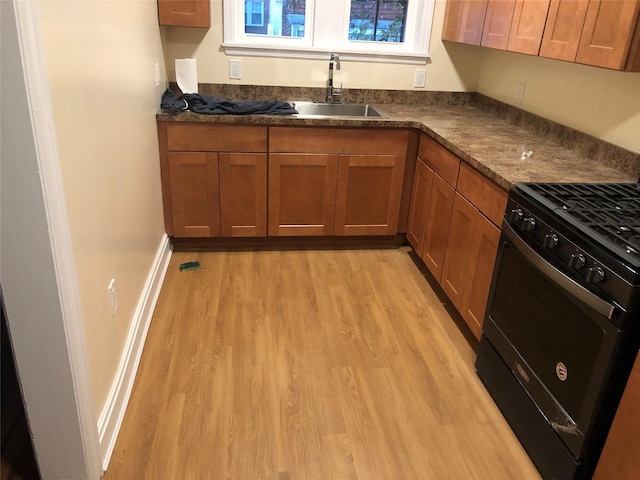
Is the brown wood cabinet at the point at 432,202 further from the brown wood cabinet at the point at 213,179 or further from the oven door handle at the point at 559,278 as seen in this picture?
the brown wood cabinet at the point at 213,179

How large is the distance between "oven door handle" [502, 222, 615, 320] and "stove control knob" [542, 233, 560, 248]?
0.05 meters

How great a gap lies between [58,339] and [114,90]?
98 centimetres

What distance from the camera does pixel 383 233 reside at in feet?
10.9

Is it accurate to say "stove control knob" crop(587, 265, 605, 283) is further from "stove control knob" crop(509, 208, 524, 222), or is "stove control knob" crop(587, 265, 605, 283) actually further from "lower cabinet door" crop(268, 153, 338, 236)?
"lower cabinet door" crop(268, 153, 338, 236)

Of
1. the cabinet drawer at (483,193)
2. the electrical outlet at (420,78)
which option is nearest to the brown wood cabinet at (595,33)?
the cabinet drawer at (483,193)

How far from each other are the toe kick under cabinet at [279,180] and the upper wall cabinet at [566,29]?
0.75 m

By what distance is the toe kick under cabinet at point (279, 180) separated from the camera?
2982 millimetres

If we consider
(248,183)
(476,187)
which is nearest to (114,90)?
(248,183)

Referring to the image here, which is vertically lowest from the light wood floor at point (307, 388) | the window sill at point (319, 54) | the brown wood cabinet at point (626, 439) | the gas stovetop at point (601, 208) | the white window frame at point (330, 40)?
the light wood floor at point (307, 388)

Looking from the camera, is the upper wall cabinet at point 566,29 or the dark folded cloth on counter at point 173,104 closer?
the upper wall cabinet at point 566,29

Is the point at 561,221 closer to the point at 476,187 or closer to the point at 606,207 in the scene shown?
the point at 606,207

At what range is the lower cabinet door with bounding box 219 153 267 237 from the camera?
304 cm

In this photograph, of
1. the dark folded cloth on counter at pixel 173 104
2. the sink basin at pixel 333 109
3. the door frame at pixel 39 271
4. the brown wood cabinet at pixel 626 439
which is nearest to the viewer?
the door frame at pixel 39 271

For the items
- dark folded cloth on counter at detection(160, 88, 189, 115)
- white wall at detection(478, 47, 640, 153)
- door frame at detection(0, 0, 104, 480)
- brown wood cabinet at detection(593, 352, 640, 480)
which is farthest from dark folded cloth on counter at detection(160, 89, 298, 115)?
brown wood cabinet at detection(593, 352, 640, 480)
